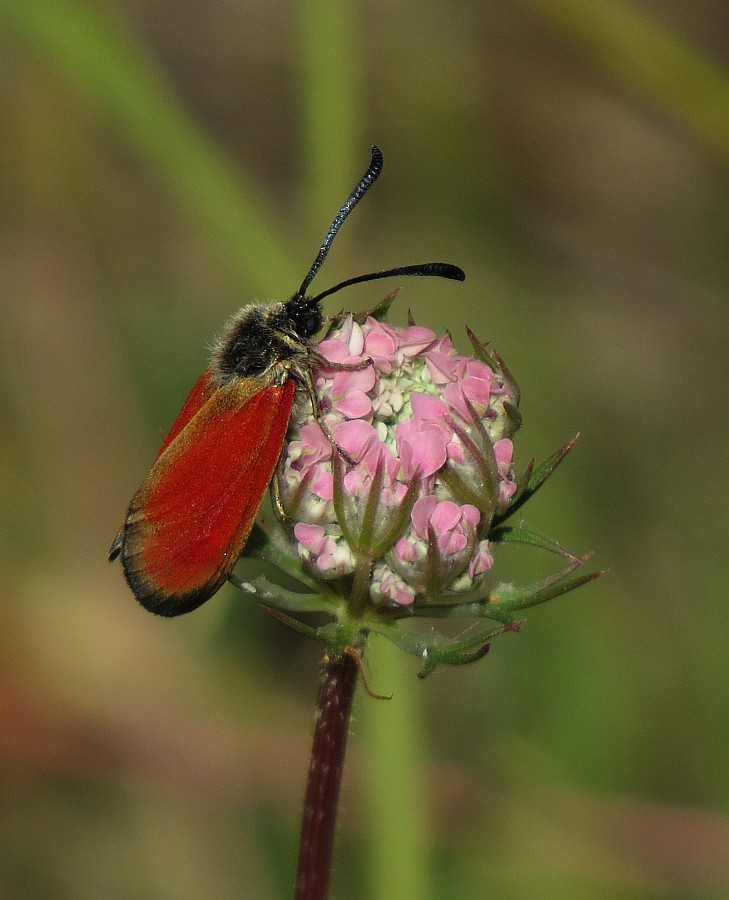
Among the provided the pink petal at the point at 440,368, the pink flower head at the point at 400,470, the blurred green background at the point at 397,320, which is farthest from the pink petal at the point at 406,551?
the blurred green background at the point at 397,320

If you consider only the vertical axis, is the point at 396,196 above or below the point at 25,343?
above

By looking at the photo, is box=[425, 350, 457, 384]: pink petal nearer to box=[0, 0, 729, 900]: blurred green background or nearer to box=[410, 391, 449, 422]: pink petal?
box=[410, 391, 449, 422]: pink petal

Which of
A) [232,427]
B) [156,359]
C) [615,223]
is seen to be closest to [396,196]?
[615,223]

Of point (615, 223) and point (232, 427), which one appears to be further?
point (615, 223)

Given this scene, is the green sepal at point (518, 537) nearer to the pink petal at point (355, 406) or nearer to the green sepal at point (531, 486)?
the green sepal at point (531, 486)

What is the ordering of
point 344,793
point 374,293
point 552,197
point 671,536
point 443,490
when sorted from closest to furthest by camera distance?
point 443,490
point 344,793
point 671,536
point 374,293
point 552,197

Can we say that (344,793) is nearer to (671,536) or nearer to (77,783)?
(77,783)
